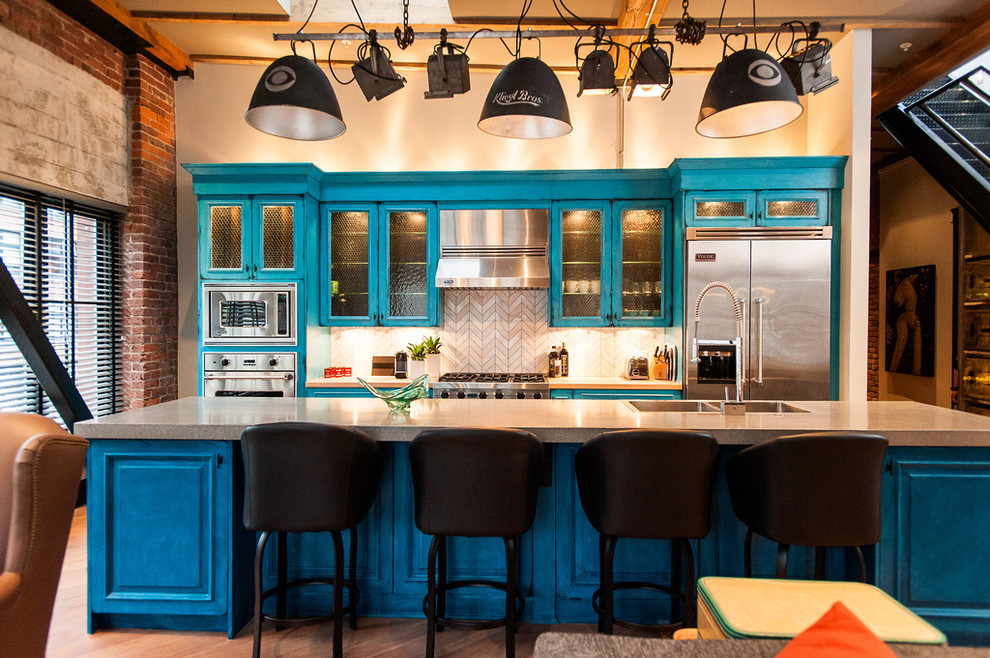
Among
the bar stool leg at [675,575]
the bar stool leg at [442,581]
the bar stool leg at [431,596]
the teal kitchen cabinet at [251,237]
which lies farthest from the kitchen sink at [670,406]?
the teal kitchen cabinet at [251,237]

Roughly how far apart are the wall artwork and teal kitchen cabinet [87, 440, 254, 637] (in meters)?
6.57

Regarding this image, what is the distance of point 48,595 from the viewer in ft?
5.37

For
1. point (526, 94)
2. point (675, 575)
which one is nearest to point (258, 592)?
point (675, 575)

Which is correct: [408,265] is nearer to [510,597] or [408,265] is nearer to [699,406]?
[699,406]

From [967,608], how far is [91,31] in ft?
20.1

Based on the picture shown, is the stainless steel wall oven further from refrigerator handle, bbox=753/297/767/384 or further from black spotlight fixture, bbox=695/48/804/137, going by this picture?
refrigerator handle, bbox=753/297/767/384

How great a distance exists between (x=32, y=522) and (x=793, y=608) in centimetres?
198

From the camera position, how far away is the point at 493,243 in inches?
181

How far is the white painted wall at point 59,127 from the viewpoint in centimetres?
341

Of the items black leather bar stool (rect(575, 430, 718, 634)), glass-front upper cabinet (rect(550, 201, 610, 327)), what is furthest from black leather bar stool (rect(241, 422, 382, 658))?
glass-front upper cabinet (rect(550, 201, 610, 327))

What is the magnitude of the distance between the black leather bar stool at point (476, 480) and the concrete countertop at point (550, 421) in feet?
0.69

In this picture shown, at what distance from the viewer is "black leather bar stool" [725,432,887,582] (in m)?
1.91

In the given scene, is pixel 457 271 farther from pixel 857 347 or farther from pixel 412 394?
pixel 857 347

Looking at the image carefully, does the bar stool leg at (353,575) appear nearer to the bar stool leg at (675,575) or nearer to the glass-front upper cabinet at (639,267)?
the bar stool leg at (675,575)
